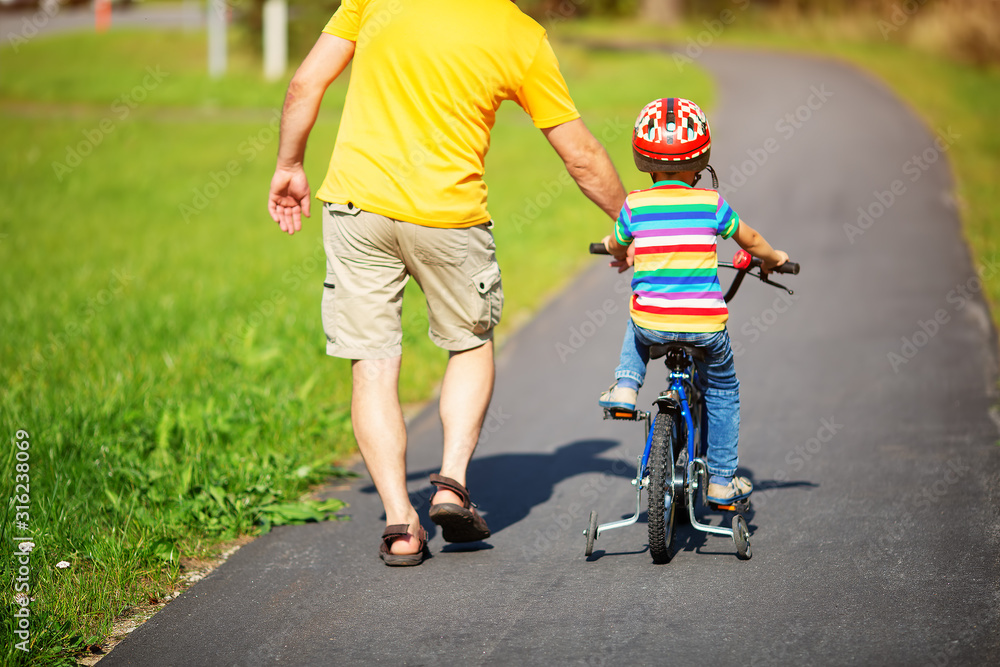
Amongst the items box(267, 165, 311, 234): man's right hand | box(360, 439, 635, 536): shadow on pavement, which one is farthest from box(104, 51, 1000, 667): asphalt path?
box(267, 165, 311, 234): man's right hand

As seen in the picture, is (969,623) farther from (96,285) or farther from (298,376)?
(96,285)

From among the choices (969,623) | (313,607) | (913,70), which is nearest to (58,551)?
(313,607)

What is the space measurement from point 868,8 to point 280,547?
35.0 meters

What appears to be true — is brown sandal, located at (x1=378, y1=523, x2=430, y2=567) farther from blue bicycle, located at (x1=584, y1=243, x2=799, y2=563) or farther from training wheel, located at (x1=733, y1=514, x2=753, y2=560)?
training wheel, located at (x1=733, y1=514, x2=753, y2=560)

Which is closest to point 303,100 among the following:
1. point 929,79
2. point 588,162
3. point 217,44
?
point 588,162

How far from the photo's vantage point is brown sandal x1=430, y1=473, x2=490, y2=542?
3.99 m

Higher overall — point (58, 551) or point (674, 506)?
point (674, 506)

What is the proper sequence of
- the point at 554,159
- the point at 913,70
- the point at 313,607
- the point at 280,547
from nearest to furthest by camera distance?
the point at 313,607
the point at 280,547
the point at 554,159
the point at 913,70

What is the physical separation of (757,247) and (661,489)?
1037 millimetres

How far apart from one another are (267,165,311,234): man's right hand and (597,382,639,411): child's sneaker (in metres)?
1.42

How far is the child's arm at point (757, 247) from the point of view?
12.8ft

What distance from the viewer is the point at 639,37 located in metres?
34.0

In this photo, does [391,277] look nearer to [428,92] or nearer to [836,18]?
[428,92]

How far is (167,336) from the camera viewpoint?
769 centimetres
